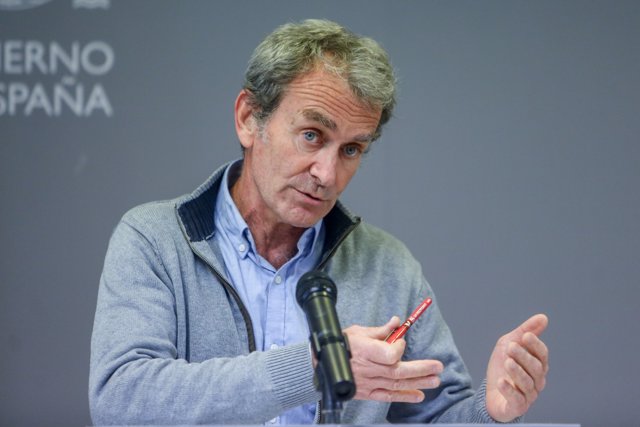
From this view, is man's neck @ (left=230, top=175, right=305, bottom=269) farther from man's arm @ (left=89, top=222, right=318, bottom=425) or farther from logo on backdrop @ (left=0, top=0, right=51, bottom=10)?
logo on backdrop @ (left=0, top=0, right=51, bottom=10)

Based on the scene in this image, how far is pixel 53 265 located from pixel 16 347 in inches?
10.6

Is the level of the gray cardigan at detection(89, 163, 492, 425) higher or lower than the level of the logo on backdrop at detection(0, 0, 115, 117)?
lower

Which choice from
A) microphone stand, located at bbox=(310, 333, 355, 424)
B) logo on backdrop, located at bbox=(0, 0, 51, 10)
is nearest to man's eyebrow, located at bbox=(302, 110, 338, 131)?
microphone stand, located at bbox=(310, 333, 355, 424)

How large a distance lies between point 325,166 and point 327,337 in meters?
0.69

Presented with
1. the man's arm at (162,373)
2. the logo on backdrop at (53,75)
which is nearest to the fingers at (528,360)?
the man's arm at (162,373)

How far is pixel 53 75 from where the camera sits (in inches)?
108

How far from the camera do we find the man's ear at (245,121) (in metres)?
1.98

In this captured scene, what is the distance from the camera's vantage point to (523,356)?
5.24 feet

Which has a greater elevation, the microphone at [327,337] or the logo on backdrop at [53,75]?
the logo on backdrop at [53,75]

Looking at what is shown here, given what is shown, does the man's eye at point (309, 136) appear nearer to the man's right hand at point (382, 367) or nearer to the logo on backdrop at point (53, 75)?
the man's right hand at point (382, 367)

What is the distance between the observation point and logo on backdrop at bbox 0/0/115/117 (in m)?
2.73

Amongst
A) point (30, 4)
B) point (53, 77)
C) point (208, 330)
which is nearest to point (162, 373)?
point (208, 330)

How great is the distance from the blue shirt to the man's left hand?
38 cm

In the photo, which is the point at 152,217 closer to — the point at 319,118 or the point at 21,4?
the point at 319,118
